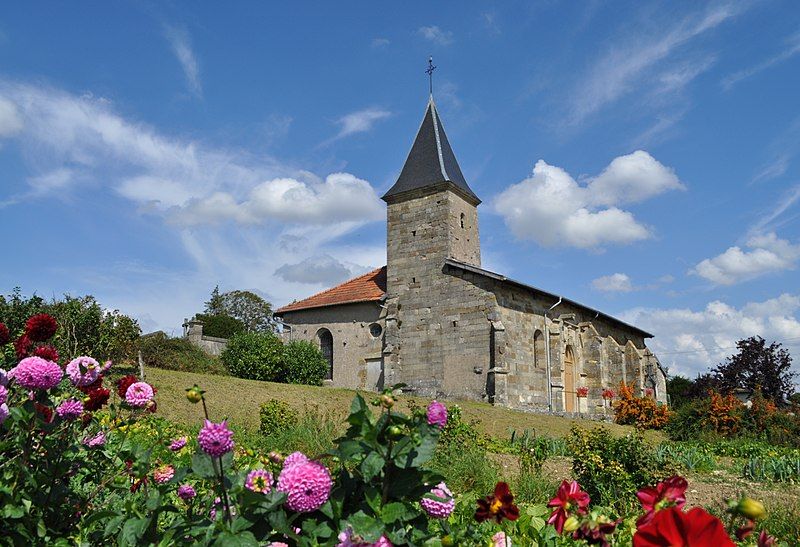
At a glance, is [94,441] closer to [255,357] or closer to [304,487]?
[304,487]

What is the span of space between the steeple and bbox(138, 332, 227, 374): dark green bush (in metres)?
9.51

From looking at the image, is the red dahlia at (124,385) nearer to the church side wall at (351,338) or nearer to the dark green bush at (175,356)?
the dark green bush at (175,356)

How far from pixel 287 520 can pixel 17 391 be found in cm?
207

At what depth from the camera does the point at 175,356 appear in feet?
77.9

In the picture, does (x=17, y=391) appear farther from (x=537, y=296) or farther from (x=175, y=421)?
(x=537, y=296)

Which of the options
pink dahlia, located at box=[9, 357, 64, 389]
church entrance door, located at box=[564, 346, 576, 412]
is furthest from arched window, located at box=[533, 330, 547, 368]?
pink dahlia, located at box=[9, 357, 64, 389]

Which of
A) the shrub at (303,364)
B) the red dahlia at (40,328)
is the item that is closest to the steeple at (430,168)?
the shrub at (303,364)

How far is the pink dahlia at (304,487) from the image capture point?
1.92m

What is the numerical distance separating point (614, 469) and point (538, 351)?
56.5 feet

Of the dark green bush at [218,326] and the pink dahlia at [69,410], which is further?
the dark green bush at [218,326]

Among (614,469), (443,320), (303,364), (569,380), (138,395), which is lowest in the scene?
(614,469)

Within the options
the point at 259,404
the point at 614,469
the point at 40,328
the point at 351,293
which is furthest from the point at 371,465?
the point at 351,293

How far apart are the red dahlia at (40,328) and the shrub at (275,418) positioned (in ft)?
22.0

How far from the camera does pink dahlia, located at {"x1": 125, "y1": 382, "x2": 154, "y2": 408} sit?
2848 mm
